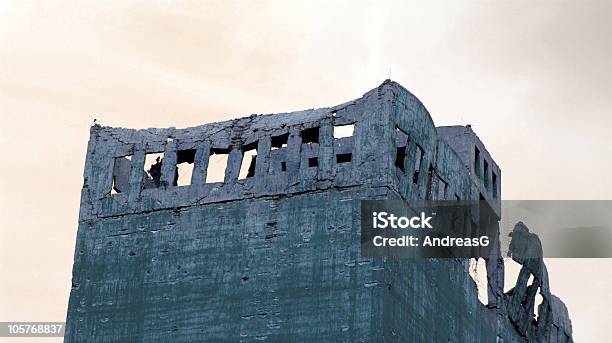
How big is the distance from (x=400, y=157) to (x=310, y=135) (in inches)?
115

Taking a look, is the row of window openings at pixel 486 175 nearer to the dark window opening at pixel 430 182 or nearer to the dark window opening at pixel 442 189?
the dark window opening at pixel 442 189

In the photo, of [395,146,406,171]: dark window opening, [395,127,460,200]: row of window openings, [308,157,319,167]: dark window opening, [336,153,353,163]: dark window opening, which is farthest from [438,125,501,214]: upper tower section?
[308,157,319,167]: dark window opening

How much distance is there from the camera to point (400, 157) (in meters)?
55.5

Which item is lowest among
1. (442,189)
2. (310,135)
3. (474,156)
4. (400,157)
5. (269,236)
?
(269,236)

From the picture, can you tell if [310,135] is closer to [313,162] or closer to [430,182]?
[313,162]

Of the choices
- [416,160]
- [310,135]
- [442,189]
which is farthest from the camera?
[442,189]

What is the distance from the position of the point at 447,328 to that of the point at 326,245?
5.41m

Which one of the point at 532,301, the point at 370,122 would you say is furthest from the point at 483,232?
the point at 370,122

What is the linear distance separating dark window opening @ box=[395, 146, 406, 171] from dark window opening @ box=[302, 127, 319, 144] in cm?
258

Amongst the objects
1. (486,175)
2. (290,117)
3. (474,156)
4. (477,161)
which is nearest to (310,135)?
(290,117)

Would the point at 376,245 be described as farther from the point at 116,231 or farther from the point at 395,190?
the point at 116,231

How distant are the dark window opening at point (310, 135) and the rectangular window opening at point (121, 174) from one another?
6533 mm

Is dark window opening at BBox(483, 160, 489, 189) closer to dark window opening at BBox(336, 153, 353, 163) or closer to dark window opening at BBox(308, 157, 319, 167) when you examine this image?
dark window opening at BBox(336, 153, 353, 163)

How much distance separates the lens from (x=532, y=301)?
6581 cm
